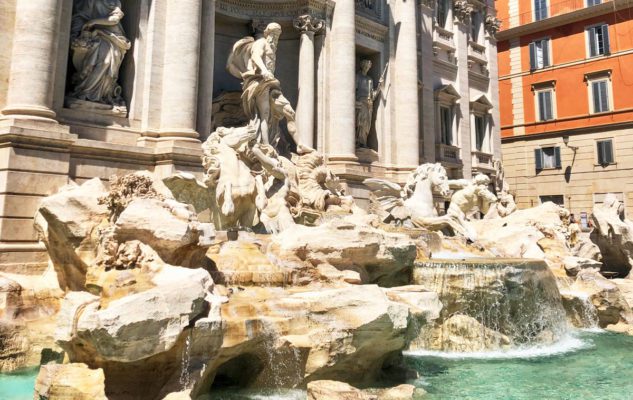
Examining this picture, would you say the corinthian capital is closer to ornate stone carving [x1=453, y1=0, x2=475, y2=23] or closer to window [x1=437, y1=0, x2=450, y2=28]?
window [x1=437, y1=0, x2=450, y2=28]

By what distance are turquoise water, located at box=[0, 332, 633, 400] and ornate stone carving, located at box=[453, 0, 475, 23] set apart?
16.8m

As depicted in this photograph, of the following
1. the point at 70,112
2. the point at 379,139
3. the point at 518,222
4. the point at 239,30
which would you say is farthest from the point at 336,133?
the point at 70,112

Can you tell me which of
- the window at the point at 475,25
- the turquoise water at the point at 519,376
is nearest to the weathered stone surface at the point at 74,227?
the turquoise water at the point at 519,376

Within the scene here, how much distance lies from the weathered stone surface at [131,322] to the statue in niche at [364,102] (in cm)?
1221

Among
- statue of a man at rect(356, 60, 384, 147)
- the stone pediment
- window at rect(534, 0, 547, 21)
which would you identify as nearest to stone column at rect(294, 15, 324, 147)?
the stone pediment

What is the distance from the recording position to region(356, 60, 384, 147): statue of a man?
16.7m

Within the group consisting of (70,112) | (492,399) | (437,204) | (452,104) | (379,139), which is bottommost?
(492,399)

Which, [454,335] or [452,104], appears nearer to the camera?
[454,335]

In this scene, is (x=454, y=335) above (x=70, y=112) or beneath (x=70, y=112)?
beneath

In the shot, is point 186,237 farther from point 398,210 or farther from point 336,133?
point 336,133

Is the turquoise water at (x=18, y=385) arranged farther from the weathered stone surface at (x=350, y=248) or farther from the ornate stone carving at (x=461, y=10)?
the ornate stone carving at (x=461, y=10)

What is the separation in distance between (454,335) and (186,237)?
4.41 m

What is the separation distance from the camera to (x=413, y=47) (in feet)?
57.9

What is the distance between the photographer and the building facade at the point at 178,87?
A: 30.6 feet
